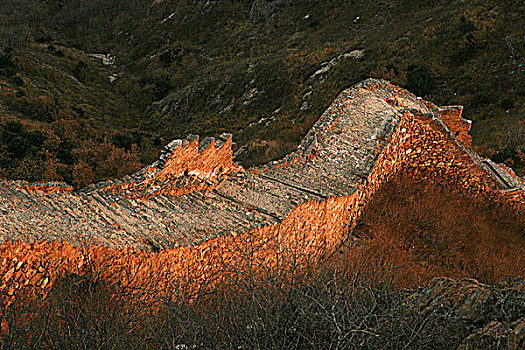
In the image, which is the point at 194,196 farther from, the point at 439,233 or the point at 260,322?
the point at 439,233

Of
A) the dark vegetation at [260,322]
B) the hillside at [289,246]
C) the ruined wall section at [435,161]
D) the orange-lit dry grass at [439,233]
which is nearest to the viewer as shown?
the dark vegetation at [260,322]

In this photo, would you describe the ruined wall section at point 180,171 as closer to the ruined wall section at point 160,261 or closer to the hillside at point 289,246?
the hillside at point 289,246

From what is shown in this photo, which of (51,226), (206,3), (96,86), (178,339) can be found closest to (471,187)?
(178,339)

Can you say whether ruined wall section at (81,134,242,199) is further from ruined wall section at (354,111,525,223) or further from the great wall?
ruined wall section at (354,111,525,223)

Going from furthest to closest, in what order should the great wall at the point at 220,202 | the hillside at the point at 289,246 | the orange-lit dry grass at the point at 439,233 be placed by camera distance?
1. the orange-lit dry grass at the point at 439,233
2. the great wall at the point at 220,202
3. the hillside at the point at 289,246

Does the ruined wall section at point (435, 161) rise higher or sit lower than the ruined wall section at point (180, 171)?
lower

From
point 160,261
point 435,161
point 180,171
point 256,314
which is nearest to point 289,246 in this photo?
point 160,261

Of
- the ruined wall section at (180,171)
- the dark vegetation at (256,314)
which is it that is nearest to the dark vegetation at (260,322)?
the dark vegetation at (256,314)
